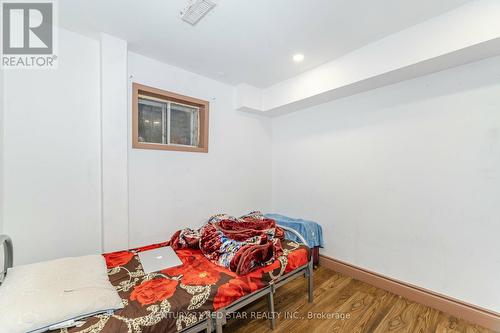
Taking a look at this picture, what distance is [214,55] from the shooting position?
232 cm

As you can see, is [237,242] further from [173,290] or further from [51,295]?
[51,295]

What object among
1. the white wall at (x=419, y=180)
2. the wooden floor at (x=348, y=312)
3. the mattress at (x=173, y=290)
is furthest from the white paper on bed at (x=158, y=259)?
the white wall at (x=419, y=180)

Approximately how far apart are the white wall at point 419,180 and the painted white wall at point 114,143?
95.6 inches

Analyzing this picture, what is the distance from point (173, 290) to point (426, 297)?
2398mm

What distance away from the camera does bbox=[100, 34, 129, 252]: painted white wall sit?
79.0 inches

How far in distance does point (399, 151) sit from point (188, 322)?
2.54 meters

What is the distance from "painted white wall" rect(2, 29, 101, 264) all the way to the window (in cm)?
40

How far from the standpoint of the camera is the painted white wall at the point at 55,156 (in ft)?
5.65

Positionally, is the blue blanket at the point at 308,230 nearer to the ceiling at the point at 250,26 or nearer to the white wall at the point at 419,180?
the white wall at the point at 419,180

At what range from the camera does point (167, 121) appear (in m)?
2.61

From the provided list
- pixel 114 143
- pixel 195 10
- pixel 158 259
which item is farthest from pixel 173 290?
pixel 195 10

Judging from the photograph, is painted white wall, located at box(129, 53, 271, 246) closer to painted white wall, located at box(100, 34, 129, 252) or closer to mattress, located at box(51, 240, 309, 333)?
painted white wall, located at box(100, 34, 129, 252)

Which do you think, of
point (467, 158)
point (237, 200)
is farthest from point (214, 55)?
point (467, 158)

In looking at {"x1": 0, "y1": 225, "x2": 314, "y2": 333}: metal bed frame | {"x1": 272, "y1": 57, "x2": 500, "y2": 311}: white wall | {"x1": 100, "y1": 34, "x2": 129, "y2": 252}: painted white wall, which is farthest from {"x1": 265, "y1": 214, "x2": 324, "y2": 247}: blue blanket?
{"x1": 100, "y1": 34, "x2": 129, "y2": 252}: painted white wall
